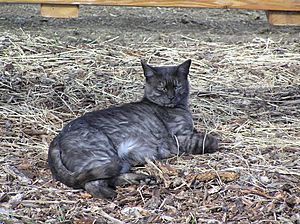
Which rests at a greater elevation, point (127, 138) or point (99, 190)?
point (127, 138)

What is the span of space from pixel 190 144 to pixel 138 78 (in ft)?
6.12

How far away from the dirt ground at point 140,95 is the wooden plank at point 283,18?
0.65 feet

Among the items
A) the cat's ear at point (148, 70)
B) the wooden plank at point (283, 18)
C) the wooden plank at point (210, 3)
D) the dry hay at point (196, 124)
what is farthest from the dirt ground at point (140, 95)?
the cat's ear at point (148, 70)

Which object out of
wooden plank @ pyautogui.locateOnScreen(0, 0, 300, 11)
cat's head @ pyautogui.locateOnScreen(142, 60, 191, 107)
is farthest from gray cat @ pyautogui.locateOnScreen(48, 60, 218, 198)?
wooden plank @ pyautogui.locateOnScreen(0, 0, 300, 11)

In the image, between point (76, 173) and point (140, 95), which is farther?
point (140, 95)

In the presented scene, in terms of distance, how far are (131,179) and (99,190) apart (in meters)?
0.28

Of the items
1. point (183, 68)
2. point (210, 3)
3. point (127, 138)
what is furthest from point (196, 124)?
point (210, 3)

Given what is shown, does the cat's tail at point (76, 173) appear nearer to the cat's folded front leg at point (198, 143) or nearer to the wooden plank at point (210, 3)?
the cat's folded front leg at point (198, 143)

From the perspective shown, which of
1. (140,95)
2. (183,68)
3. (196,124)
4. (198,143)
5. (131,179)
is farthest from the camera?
(140,95)

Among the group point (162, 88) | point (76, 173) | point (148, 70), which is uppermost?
point (148, 70)

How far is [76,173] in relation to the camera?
463 cm

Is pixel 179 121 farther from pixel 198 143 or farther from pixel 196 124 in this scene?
pixel 196 124

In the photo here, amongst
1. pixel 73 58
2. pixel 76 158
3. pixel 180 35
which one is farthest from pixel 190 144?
pixel 180 35

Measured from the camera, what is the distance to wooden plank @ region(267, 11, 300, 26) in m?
8.33
